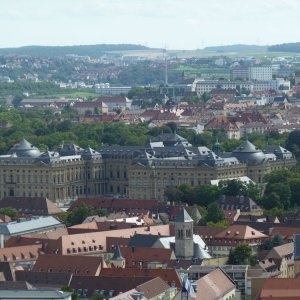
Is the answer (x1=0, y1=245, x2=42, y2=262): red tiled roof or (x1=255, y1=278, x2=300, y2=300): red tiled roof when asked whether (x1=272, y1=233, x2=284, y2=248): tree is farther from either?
(x1=255, y1=278, x2=300, y2=300): red tiled roof

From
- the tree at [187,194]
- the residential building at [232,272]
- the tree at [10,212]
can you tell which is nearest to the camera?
the residential building at [232,272]

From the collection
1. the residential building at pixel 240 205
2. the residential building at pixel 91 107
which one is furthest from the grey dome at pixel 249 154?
the residential building at pixel 91 107

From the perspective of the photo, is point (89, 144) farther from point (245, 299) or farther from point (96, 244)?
Result: point (245, 299)

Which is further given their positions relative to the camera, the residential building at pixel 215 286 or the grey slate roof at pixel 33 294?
the residential building at pixel 215 286

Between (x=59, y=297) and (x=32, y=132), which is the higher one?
(x=59, y=297)

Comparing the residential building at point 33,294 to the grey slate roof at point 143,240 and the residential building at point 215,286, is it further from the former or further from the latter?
the grey slate roof at point 143,240

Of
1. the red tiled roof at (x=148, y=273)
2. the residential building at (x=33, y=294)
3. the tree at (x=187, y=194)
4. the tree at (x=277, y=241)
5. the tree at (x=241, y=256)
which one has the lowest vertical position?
the tree at (x=187, y=194)

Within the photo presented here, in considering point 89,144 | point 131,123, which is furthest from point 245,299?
point 131,123

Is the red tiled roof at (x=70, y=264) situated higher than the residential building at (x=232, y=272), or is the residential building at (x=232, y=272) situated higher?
the red tiled roof at (x=70, y=264)
